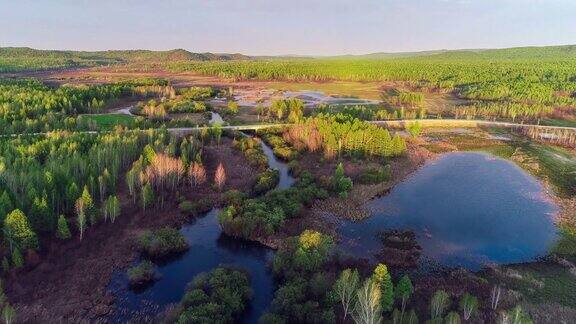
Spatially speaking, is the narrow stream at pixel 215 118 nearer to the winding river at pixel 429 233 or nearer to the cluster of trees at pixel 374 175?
the winding river at pixel 429 233

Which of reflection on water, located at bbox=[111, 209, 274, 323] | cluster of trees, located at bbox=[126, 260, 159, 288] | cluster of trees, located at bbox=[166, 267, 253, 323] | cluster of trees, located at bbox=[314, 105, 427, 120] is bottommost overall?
reflection on water, located at bbox=[111, 209, 274, 323]

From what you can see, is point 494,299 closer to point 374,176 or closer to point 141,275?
point 141,275

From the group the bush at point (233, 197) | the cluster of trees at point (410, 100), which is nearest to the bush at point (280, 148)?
the bush at point (233, 197)

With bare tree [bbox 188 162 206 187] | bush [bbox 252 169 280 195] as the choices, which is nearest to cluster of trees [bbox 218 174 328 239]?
bush [bbox 252 169 280 195]

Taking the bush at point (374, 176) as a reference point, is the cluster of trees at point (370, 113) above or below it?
above

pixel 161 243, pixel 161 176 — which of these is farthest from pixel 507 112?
pixel 161 243

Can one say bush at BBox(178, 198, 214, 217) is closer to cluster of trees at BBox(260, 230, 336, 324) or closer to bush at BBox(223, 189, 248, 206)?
bush at BBox(223, 189, 248, 206)
